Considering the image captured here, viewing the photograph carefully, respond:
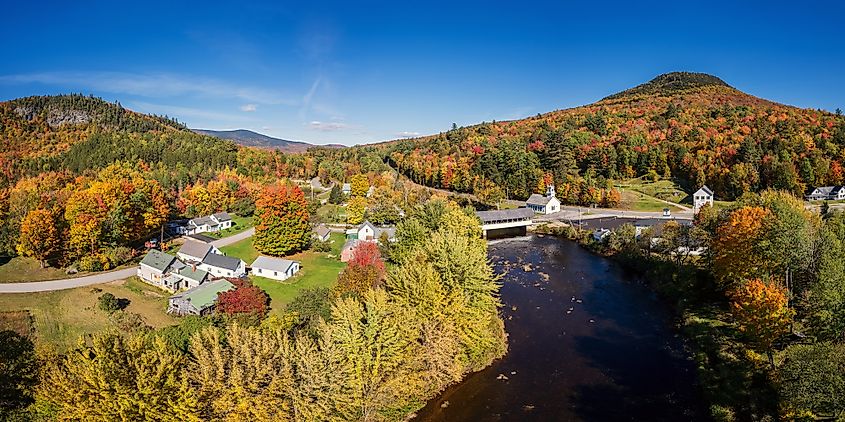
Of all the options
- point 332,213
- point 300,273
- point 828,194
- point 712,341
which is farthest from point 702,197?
point 300,273

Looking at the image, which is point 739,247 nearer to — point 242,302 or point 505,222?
point 242,302

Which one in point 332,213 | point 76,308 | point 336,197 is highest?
point 336,197

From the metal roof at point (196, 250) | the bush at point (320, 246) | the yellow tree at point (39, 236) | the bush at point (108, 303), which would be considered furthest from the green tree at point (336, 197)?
the bush at point (108, 303)

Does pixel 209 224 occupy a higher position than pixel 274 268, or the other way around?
pixel 209 224

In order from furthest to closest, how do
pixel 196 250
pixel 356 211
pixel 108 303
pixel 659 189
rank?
pixel 659 189 < pixel 356 211 < pixel 196 250 < pixel 108 303

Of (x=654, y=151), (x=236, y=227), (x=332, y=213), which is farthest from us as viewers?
(x=654, y=151)

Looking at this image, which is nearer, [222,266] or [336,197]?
[222,266]

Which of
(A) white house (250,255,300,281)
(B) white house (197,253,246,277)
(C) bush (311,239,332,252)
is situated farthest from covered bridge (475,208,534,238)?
(B) white house (197,253,246,277)

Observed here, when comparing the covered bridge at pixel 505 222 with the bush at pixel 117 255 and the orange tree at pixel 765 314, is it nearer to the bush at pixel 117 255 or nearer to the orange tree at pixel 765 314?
the bush at pixel 117 255
